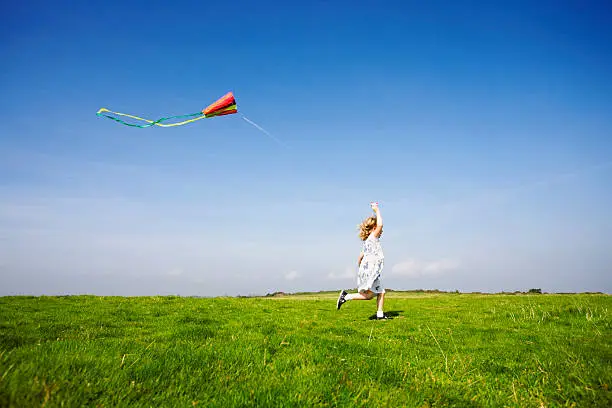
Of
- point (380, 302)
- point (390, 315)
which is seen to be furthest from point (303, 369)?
point (390, 315)

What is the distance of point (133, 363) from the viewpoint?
4145mm

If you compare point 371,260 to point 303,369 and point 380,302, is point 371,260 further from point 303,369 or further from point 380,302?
point 303,369

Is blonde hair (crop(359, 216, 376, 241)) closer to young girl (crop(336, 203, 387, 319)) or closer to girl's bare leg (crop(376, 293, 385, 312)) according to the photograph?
young girl (crop(336, 203, 387, 319))

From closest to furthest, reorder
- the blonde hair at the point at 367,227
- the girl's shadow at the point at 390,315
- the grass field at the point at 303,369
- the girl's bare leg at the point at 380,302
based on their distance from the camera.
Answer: the grass field at the point at 303,369 < the girl's bare leg at the point at 380,302 < the girl's shadow at the point at 390,315 < the blonde hair at the point at 367,227

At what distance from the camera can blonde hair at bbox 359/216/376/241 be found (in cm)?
1291

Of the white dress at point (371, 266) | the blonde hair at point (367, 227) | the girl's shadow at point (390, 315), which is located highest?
the blonde hair at point (367, 227)

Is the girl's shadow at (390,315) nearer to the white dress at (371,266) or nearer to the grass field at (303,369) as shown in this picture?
the white dress at (371,266)

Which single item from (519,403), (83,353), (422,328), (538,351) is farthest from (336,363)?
(422,328)

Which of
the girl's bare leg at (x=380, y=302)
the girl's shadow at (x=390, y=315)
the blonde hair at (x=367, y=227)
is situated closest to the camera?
the girl's bare leg at (x=380, y=302)

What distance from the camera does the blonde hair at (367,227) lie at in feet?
42.4

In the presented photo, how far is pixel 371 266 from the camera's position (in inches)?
496

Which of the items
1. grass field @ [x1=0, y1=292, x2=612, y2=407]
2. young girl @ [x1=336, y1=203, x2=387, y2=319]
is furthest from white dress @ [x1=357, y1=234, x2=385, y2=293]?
grass field @ [x1=0, y1=292, x2=612, y2=407]

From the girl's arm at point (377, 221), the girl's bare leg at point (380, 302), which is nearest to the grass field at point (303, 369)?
the girl's bare leg at point (380, 302)

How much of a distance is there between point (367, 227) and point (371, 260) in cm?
113
